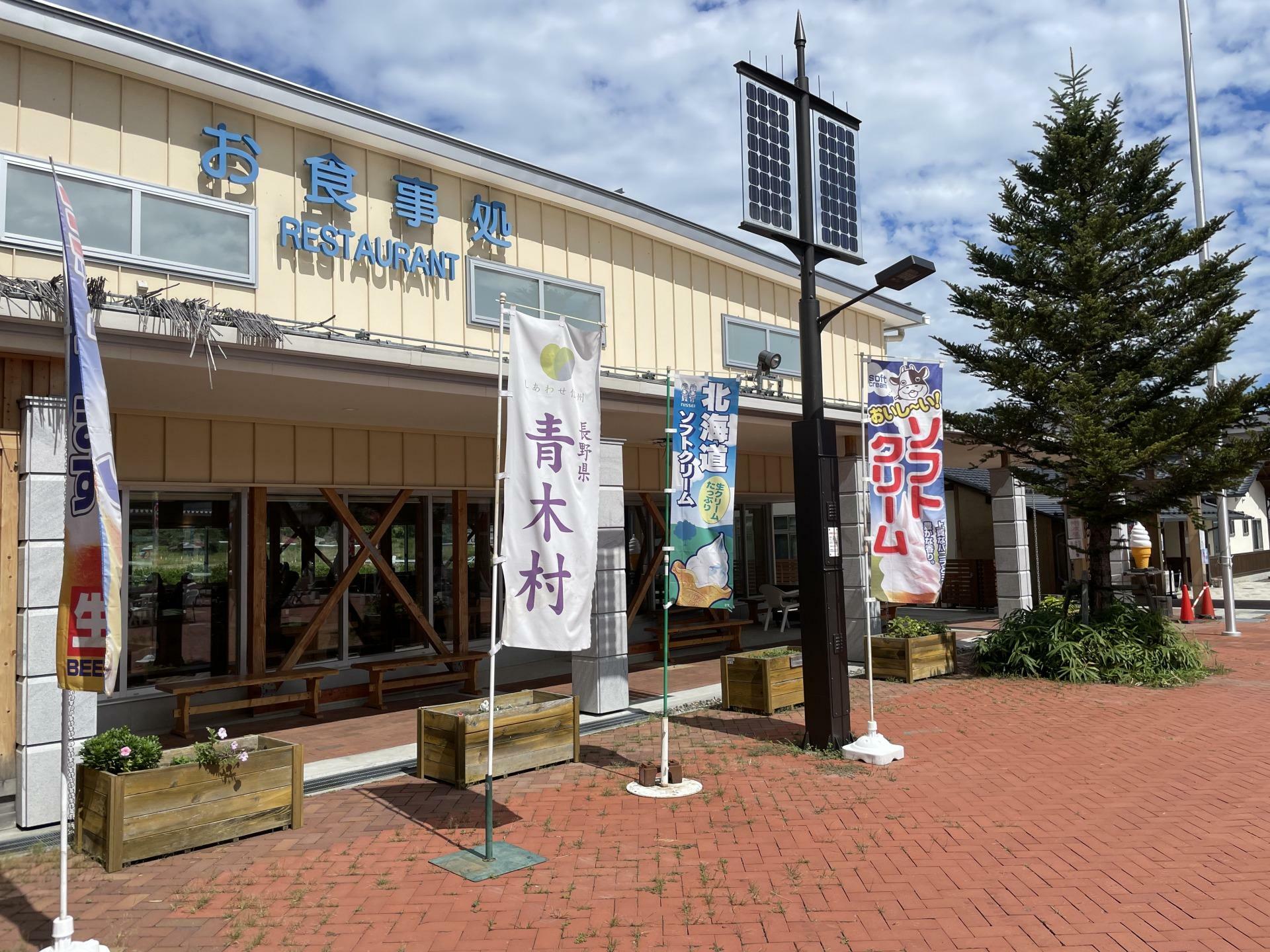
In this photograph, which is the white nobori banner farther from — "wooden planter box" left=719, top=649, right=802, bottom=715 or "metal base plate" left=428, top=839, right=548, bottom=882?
"wooden planter box" left=719, top=649, right=802, bottom=715

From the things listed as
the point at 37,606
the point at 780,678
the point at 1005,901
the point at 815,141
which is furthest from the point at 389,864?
the point at 815,141

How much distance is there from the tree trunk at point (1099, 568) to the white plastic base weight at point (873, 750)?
266 inches

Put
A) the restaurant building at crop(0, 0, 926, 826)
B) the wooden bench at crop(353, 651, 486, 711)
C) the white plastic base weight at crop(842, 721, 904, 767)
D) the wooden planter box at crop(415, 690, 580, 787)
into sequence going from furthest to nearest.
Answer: the wooden bench at crop(353, 651, 486, 711) < the white plastic base weight at crop(842, 721, 904, 767) < the wooden planter box at crop(415, 690, 580, 787) < the restaurant building at crop(0, 0, 926, 826)

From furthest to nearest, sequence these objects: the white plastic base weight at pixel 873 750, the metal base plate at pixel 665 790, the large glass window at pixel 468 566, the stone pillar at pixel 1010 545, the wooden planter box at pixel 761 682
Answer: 1. the stone pillar at pixel 1010 545
2. the large glass window at pixel 468 566
3. the wooden planter box at pixel 761 682
4. the white plastic base weight at pixel 873 750
5. the metal base plate at pixel 665 790

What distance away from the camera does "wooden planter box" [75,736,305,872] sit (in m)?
5.75

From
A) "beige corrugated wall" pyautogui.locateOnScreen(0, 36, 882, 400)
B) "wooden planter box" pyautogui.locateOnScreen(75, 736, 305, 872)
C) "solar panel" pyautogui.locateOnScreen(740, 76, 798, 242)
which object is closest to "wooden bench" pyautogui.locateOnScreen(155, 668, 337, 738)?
"wooden planter box" pyautogui.locateOnScreen(75, 736, 305, 872)

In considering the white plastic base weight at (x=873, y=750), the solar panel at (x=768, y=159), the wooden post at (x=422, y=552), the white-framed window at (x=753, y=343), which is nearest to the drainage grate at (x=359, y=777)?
the white plastic base weight at (x=873, y=750)

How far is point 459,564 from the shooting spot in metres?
12.6

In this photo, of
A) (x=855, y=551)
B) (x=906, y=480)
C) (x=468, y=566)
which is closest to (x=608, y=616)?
Result: (x=906, y=480)

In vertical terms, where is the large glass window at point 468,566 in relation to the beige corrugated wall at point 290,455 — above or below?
below

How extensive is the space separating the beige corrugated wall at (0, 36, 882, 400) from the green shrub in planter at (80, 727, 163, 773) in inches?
162

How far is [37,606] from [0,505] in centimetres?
98

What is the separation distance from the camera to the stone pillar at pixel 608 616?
32.4 feet

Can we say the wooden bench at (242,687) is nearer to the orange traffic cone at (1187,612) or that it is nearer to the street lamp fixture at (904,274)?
the street lamp fixture at (904,274)
